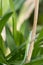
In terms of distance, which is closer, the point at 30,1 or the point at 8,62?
the point at 8,62

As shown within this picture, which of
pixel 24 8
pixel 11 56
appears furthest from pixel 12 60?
pixel 24 8

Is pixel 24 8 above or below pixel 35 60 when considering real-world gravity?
below

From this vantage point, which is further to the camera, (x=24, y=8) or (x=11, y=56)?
(x=24, y=8)

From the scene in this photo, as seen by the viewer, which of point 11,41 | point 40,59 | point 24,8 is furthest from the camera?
point 24,8

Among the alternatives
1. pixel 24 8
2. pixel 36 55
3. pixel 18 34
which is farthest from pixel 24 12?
pixel 36 55

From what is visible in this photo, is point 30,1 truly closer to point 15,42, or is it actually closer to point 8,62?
point 15,42

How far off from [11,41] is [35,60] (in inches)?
4.9

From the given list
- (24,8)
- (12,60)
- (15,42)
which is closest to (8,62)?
(12,60)

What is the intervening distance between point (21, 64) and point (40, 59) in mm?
39

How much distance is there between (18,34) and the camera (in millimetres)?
663

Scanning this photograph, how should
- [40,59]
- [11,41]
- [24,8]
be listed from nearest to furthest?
[40,59], [11,41], [24,8]

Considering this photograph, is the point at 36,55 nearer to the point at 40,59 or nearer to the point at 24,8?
the point at 40,59

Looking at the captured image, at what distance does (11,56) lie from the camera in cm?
54

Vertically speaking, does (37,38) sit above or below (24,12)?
above
